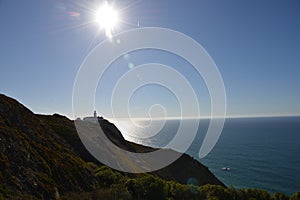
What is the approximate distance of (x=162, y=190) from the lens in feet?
109

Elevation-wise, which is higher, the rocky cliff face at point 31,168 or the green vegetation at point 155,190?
the rocky cliff face at point 31,168

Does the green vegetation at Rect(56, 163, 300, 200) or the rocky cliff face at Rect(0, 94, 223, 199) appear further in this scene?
the green vegetation at Rect(56, 163, 300, 200)

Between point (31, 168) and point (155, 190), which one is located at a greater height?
point (31, 168)

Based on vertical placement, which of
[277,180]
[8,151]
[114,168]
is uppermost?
[8,151]

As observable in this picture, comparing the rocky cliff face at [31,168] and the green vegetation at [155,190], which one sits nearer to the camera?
the rocky cliff face at [31,168]

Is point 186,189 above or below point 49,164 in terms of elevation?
below

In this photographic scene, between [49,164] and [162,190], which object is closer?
[49,164]

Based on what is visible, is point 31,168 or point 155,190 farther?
point 155,190

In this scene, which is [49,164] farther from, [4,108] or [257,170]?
[257,170]

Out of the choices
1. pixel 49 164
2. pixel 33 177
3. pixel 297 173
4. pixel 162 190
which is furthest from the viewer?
pixel 297 173

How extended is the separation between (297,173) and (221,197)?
8794 cm

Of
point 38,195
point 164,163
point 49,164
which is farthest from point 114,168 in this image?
point 164,163

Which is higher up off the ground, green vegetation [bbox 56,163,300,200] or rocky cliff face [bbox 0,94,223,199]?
rocky cliff face [bbox 0,94,223,199]

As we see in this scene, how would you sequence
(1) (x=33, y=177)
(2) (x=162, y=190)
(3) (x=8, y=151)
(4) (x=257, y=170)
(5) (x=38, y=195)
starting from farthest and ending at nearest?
(4) (x=257, y=170), (2) (x=162, y=190), (3) (x=8, y=151), (1) (x=33, y=177), (5) (x=38, y=195)
